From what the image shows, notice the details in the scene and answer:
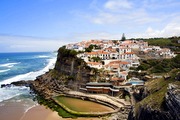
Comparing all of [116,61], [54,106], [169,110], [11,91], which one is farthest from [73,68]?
[169,110]

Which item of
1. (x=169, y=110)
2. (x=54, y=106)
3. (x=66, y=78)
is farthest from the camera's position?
(x=66, y=78)

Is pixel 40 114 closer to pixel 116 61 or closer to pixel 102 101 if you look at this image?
pixel 102 101

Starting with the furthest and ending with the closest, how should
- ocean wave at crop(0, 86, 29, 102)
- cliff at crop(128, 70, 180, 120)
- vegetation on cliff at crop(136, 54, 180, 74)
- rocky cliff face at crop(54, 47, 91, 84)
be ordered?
vegetation on cliff at crop(136, 54, 180, 74)
rocky cliff face at crop(54, 47, 91, 84)
ocean wave at crop(0, 86, 29, 102)
cliff at crop(128, 70, 180, 120)

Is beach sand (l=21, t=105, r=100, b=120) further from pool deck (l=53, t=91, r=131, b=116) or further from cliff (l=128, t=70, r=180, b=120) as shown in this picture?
cliff (l=128, t=70, r=180, b=120)

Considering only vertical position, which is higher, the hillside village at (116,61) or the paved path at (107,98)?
the hillside village at (116,61)

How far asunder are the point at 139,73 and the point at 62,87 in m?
13.7

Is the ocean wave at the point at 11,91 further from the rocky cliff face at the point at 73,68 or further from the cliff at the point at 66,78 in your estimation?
the rocky cliff face at the point at 73,68

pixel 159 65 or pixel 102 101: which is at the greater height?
pixel 159 65

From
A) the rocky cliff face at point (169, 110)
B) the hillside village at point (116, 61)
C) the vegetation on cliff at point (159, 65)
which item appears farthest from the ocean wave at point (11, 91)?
the rocky cliff face at point (169, 110)

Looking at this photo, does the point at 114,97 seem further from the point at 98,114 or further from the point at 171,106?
the point at 171,106

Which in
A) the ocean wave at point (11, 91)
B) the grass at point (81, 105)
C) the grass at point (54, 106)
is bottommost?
the grass at point (54, 106)

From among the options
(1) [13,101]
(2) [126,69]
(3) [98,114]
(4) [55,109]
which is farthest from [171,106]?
(2) [126,69]

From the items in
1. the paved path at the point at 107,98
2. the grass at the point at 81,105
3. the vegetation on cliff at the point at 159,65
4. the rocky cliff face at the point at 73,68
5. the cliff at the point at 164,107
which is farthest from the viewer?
the vegetation on cliff at the point at 159,65

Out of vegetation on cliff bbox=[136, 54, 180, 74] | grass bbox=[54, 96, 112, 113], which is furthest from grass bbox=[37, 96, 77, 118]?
vegetation on cliff bbox=[136, 54, 180, 74]
